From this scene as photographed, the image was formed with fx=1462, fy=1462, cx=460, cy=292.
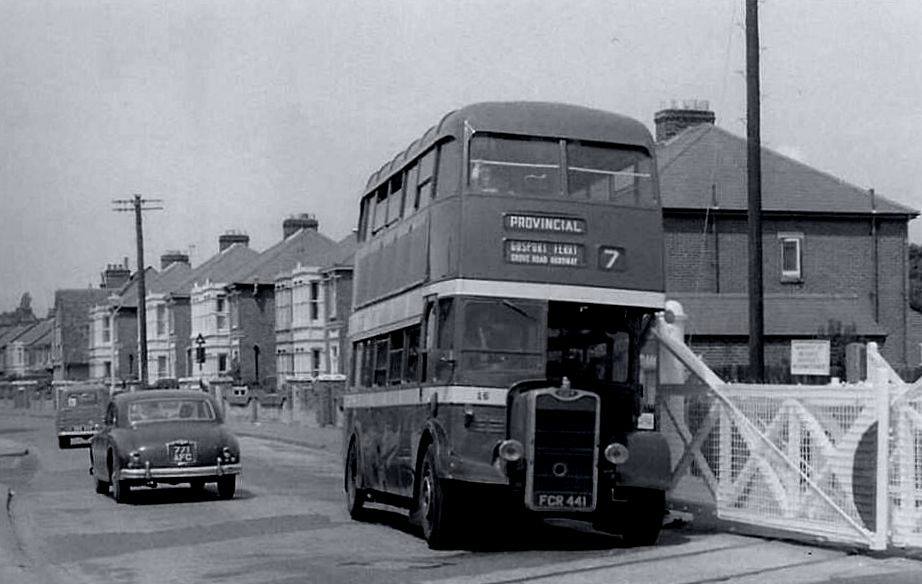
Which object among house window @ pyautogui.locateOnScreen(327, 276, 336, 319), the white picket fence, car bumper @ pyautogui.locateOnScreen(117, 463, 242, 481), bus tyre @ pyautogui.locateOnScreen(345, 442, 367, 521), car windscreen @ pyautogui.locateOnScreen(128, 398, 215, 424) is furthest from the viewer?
house window @ pyautogui.locateOnScreen(327, 276, 336, 319)

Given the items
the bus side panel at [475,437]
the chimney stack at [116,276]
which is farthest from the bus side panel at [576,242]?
the chimney stack at [116,276]

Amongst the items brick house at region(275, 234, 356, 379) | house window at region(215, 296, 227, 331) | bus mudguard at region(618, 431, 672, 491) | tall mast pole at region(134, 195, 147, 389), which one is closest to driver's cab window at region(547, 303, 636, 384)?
bus mudguard at region(618, 431, 672, 491)

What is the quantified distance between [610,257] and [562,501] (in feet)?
8.36

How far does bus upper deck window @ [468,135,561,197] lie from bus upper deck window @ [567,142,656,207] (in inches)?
8.3

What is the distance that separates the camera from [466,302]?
1434cm

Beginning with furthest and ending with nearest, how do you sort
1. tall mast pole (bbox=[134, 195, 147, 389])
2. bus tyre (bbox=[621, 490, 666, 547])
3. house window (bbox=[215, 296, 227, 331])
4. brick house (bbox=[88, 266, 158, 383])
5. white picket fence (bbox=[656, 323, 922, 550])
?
brick house (bbox=[88, 266, 158, 383])
house window (bbox=[215, 296, 227, 331])
tall mast pole (bbox=[134, 195, 147, 389])
bus tyre (bbox=[621, 490, 666, 547])
white picket fence (bbox=[656, 323, 922, 550])

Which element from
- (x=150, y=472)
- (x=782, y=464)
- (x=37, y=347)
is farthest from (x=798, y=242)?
(x=37, y=347)

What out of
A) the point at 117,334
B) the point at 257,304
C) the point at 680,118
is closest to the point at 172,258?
the point at 117,334

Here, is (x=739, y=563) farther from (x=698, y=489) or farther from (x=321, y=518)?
(x=321, y=518)

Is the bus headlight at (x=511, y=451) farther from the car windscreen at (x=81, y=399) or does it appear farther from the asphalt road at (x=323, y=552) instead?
the car windscreen at (x=81, y=399)

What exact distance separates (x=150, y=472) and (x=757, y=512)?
9.53m

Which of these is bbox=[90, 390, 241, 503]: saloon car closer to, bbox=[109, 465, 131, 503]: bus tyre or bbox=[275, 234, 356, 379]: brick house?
bbox=[109, 465, 131, 503]: bus tyre

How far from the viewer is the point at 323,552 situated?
48.2ft

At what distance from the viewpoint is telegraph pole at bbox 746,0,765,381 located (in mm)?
20922
